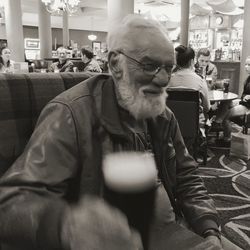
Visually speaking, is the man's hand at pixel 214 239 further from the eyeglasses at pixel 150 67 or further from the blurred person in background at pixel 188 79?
the blurred person in background at pixel 188 79

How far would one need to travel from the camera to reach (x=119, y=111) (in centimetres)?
124

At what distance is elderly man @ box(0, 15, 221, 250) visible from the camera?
80 cm

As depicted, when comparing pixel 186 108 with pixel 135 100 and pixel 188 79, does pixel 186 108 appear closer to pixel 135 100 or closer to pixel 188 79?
pixel 188 79

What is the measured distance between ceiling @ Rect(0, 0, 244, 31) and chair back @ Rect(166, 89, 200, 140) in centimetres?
705

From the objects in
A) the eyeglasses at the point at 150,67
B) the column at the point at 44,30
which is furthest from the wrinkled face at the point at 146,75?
the column at the point at 44,30

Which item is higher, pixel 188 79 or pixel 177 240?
pixel 188 79

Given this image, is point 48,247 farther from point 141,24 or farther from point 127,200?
point 141,24

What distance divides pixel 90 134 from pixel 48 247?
372 millimetres

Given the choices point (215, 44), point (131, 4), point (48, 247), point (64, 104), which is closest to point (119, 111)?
point (64, 104)

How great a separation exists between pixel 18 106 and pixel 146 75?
0.56 meters

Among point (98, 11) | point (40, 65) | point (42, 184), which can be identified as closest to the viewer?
point (42, 184)

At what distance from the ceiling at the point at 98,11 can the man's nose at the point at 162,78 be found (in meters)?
8.99

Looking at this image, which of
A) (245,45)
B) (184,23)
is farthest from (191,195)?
(184,23)

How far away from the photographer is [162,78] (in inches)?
47.4
